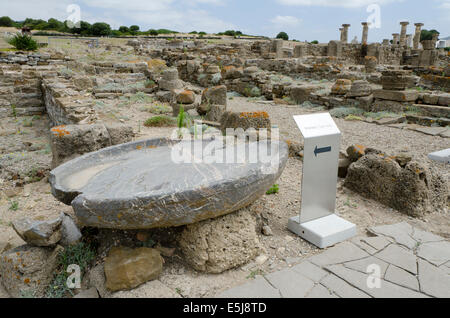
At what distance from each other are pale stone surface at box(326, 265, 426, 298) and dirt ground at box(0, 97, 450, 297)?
1.03ft

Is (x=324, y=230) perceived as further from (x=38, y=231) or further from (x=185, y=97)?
(x=185, y=97)

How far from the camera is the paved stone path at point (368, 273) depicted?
2078 millimetres

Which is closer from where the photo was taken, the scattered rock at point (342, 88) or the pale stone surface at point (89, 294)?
the pale stone surface at point (89, 294)

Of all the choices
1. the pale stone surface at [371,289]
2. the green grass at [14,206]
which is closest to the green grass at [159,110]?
the green grass at [14,206]

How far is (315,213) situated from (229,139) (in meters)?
1.21

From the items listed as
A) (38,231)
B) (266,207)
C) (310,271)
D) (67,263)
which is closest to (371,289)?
(310,271)

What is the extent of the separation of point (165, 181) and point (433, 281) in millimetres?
2025

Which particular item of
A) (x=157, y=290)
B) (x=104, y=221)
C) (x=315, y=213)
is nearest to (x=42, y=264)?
(x=104, y=221)

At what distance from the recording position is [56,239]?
2389 mm

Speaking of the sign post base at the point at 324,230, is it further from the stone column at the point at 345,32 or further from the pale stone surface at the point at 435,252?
the stone column at the point at 345,32

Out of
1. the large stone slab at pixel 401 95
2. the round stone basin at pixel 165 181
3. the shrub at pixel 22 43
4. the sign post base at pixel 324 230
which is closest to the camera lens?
the round stone basin at pixel 165 181

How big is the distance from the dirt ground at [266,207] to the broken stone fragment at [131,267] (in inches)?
4.6

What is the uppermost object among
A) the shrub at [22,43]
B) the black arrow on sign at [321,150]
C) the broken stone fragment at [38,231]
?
the shrub at [22,43]
